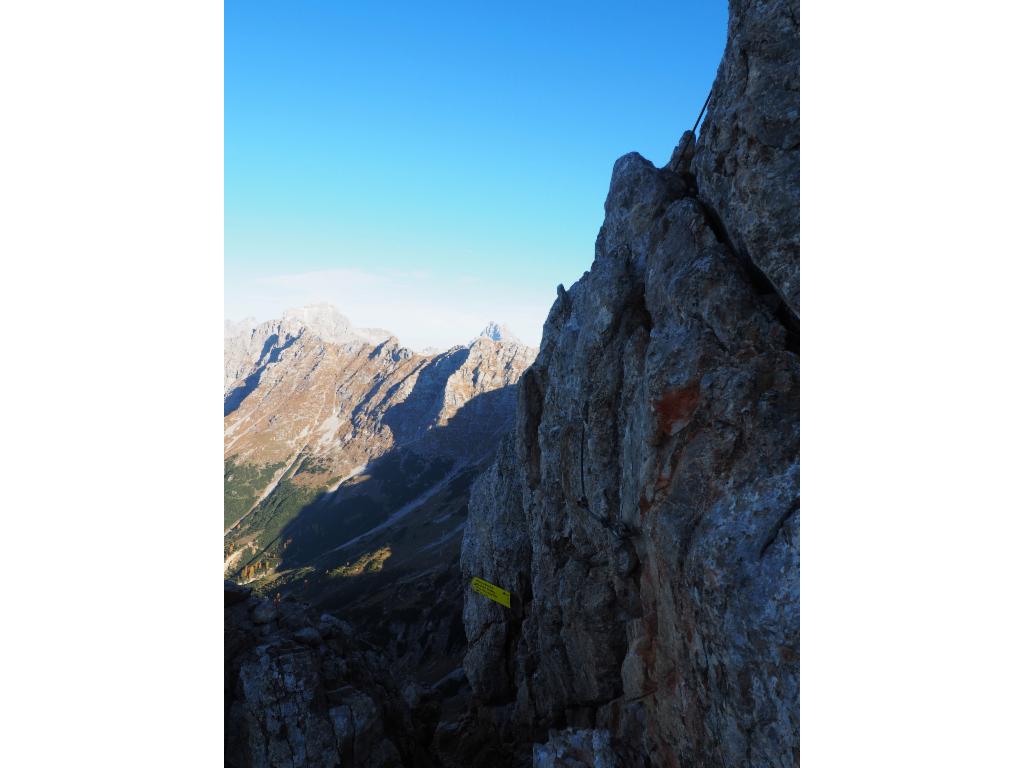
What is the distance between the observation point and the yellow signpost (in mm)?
33750

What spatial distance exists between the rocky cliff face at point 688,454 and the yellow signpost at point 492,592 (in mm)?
5728

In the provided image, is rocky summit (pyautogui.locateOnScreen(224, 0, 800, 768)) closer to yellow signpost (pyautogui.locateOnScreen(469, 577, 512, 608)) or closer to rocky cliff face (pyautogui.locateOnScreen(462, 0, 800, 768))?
rocky cliff face (pyautogui.locateOnScreen(462, 0, 800, 768))

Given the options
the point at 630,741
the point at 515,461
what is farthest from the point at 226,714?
the point at 515,461

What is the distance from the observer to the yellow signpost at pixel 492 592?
111 ft

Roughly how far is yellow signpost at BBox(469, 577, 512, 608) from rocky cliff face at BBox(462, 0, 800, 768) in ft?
18.8

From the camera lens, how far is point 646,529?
60.8 feet

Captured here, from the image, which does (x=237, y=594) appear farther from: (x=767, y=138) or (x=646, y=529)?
(x=767, y=138)

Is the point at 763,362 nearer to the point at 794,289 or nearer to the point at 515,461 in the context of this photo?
the point at 794,289

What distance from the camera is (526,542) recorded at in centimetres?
3425

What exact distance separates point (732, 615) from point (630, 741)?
10255 mm

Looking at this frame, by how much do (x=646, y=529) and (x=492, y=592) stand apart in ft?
63.6

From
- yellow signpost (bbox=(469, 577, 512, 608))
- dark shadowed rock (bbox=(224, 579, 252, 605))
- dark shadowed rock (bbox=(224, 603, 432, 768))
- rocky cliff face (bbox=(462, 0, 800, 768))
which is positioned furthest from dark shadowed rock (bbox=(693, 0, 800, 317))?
dark shadowed rock (bbox=(224, 579, 252, 605))

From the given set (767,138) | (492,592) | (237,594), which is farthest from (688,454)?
(237,594)

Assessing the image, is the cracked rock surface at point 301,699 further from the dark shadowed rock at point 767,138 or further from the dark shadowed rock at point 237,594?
the dark shadowed rock at point 767,138
